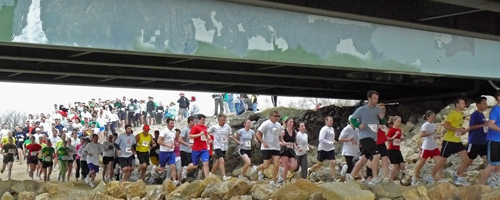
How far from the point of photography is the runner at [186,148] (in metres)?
20.4

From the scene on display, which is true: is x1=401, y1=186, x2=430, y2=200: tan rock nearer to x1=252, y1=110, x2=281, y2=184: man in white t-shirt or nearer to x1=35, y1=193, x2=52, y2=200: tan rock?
x1=252, y1=110, x2=281, y2=184: man in white t-shirt

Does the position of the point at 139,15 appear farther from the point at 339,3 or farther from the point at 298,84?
the point at 298,84

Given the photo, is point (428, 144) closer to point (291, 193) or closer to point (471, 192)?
point (471, 192)

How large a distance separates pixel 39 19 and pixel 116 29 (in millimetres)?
→ 1425

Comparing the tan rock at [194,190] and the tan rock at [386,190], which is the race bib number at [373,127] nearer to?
the tan rock at [386,190]

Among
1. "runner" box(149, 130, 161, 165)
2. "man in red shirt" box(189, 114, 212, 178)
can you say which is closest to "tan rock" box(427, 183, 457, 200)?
"man in red shirt" box(189, 114, 212, 178)

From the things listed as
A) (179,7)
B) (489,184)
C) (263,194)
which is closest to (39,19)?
(179,7)

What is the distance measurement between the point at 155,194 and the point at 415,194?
6.77 meters

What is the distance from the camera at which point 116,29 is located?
13.6 m

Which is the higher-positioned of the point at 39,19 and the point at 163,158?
the point at 39,19

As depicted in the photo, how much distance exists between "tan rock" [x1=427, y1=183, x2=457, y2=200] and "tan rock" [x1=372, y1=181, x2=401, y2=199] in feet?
2.12

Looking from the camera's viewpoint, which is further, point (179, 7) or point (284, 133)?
point (284, 133)

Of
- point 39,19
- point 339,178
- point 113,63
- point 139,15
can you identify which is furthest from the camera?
point 339,178

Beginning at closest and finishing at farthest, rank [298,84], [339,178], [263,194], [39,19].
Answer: [39,19], [263,194], [339,178], [298,84]
